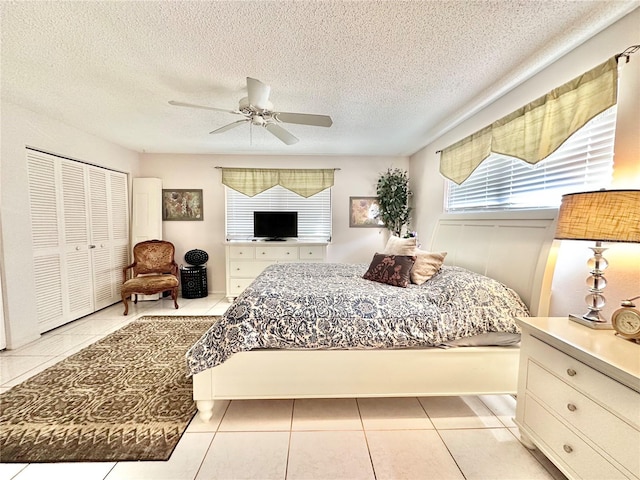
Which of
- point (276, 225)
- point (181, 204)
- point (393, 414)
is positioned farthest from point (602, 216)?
point (181, 204)

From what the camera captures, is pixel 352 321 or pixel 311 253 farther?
pixel 311 253

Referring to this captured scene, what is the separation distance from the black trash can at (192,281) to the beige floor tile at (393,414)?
3378 millimetres

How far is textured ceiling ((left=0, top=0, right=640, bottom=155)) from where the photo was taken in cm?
150

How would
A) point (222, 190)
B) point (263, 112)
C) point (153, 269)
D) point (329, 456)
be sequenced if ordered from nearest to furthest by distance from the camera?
point (329, 456) → point (263, 112) → point (153, 269) → point (222, 190)

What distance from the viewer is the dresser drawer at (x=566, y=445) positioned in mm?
1101

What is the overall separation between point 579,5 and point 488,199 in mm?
1579

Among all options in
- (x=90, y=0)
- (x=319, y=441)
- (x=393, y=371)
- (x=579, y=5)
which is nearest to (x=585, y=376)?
(x=393, y=371)

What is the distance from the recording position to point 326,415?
71.6 inches

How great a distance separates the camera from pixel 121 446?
154 cm

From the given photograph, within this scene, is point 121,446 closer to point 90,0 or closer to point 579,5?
point 90,0

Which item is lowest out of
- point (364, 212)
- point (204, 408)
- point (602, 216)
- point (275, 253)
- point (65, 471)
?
point (65, 471)

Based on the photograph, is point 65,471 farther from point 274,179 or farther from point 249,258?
point 274,179

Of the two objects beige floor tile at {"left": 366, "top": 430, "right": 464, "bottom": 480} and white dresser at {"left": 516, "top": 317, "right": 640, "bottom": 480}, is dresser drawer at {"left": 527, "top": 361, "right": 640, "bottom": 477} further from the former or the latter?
beige floor tile at {"left": 366, "top": 430, "right": 464, "bottom": 480}

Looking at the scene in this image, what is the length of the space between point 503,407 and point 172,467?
2068mm
